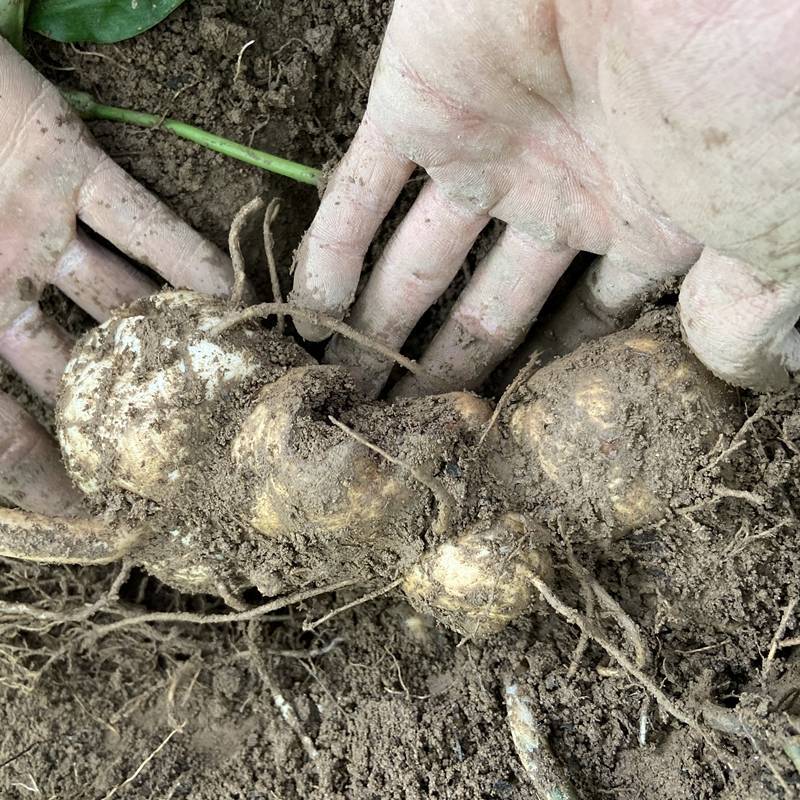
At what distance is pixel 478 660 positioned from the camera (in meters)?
1.39

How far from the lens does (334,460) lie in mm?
1157

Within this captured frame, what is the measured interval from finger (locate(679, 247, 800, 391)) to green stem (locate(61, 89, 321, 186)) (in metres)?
0.74

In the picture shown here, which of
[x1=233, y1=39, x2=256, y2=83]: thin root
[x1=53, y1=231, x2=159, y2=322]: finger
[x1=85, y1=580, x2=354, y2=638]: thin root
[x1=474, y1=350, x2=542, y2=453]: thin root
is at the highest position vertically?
[x1=233, y1=39, x2=256, y2=83]: thin root

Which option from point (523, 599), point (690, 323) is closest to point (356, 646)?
point (523, 599)

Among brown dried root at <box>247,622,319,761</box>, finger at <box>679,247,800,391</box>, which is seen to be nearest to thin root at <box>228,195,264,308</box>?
brown dried root at <box>247,622,319,761</box>

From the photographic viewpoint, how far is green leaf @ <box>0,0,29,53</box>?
53.9 inches

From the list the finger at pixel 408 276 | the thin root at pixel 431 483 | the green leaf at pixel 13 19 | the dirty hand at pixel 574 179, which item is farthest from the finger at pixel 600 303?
the green leaf at pixel 13 19

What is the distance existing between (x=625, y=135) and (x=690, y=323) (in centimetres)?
36

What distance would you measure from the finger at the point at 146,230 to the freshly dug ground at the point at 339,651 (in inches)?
3.0

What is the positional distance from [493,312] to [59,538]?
2.78 ft

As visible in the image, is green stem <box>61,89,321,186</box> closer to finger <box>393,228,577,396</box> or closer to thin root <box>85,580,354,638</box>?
finger <box>393,228,577,396</box>

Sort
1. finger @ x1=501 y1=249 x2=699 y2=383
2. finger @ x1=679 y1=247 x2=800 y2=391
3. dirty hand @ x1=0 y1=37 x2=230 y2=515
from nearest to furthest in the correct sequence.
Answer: finger @ x1=679 y1=247 x2=800 y2=391
finger @ x1=501 y1=249 x2=699 y2=383
dirty hand @ x1=0 y1=37 x2=230 y2=515

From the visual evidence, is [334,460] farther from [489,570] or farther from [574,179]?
[574,179]

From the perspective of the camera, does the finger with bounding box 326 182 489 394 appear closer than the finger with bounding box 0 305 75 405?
Yes
